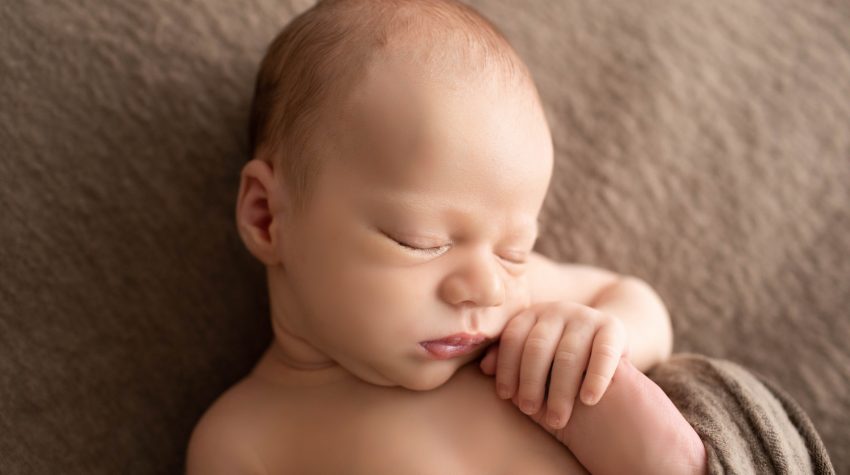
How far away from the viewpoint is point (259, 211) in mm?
992

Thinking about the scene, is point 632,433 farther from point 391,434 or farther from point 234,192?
point 234,192

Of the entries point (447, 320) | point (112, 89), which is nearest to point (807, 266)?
point (447, 320)

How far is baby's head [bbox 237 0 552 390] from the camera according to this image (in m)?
0.88

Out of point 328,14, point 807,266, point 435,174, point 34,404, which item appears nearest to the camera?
point 435,174

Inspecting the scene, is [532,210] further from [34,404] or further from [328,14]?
[34,404]

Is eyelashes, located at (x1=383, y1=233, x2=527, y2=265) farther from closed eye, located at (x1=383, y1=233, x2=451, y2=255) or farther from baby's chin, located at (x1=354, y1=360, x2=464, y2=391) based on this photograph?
baby's chin, located at (x1=354, y1=360, x2=464, y2=391)

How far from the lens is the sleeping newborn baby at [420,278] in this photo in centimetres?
88

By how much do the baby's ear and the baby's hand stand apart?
29 centimetres

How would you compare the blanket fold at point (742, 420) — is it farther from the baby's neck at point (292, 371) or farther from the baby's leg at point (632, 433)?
the baby's neck at point (292, 371)

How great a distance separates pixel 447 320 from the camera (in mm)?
891

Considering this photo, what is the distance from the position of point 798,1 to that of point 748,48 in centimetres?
12

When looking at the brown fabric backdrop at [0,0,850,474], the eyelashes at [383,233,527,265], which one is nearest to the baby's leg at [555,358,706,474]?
the eyelashes at [383,233,527,265]

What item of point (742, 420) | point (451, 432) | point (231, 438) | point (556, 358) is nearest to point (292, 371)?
point (231, 438)

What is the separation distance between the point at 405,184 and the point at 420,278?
103mm
